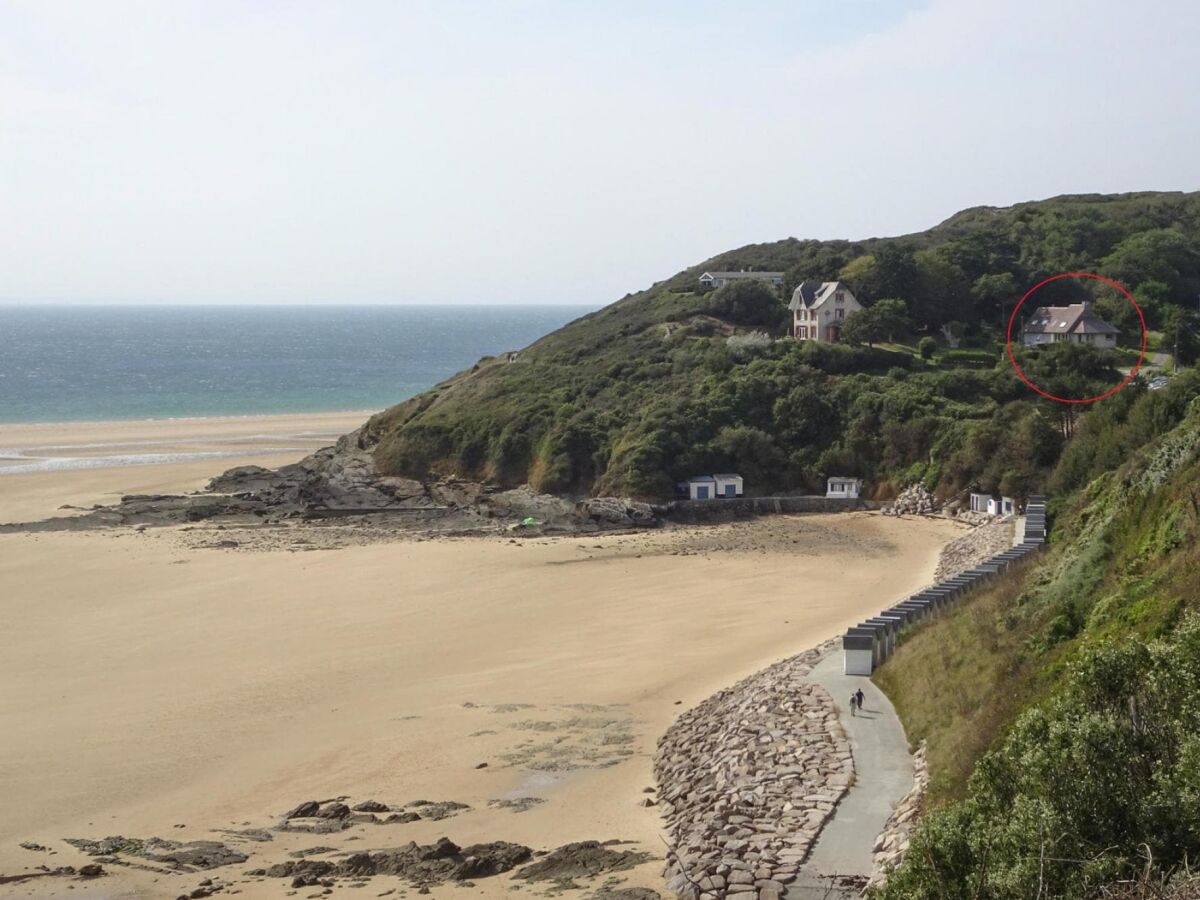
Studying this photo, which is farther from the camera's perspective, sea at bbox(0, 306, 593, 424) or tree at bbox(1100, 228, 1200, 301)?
sea at bbox(0, 306, 593, 424)

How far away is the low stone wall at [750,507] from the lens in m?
42.7

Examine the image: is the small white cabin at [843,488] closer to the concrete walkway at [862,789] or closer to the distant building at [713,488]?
the distant building at [713,488]

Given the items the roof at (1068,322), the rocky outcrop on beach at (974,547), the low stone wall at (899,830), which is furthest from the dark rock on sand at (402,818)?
the roof at (1068,322)

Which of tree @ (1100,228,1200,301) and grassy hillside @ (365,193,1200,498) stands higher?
tree @ (1100,228,1200,301)

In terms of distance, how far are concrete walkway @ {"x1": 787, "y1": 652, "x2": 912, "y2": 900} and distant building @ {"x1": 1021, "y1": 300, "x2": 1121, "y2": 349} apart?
38.9m

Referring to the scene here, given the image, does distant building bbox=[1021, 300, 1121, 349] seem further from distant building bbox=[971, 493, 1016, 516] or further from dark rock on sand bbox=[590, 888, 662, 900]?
dark rock on sand bbox=[590, 888, 662, 900]

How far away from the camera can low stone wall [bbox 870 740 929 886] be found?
12.7m

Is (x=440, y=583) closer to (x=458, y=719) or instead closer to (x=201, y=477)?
(x=458, y=719)

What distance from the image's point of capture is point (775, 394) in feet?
160

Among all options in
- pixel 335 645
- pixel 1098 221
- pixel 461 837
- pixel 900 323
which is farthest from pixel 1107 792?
pixel 1098 221

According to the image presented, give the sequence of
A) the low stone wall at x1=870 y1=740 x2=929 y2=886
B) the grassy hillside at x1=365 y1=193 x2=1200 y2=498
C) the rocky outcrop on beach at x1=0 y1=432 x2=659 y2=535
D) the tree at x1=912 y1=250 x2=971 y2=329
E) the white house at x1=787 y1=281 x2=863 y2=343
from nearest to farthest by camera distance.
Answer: the low stone wall at x1=870 y1=740 x2=929 y2=886 → the rocky outcrop on beach at x1=0 y1=432 x2=659 y2=535 → the grassy hillside at x1=365 y1=193 x2=1200 y2=498 → the white house at x1=787 y1=281 x2=863 y2=343 → the tree at x1=912 y1=250 x2=971 y2=329

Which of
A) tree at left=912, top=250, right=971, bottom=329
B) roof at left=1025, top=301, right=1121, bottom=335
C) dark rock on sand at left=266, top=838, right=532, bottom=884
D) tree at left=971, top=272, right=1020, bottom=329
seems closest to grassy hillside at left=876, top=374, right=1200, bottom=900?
dark rock on sand at left=266, top=838, right=532, bottom=884

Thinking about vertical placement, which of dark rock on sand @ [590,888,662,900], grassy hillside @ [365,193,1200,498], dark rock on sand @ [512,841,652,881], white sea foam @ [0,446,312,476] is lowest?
dark rock on sand @ [512,841,652,881]

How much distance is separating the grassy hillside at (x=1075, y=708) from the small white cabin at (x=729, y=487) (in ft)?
68.7
